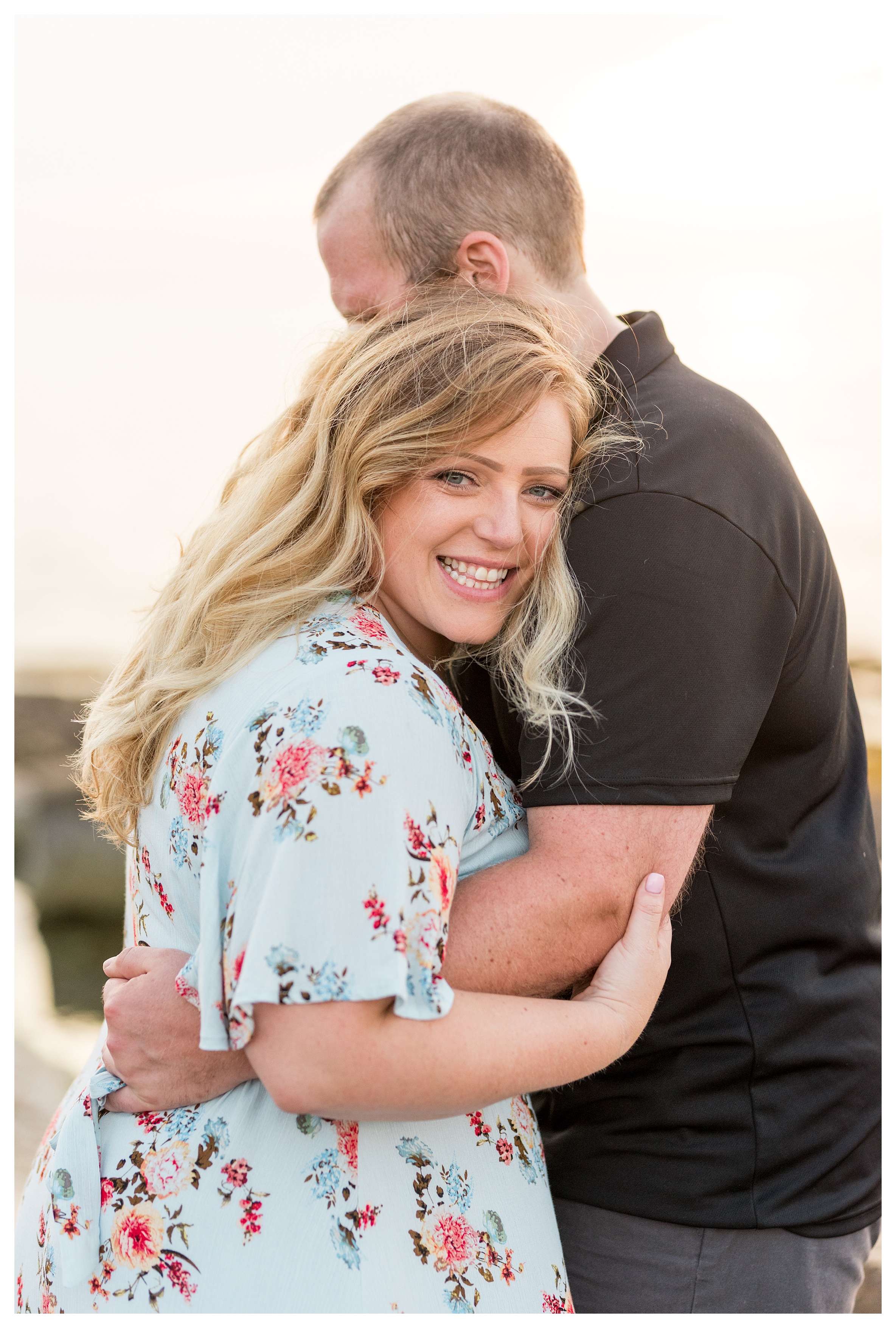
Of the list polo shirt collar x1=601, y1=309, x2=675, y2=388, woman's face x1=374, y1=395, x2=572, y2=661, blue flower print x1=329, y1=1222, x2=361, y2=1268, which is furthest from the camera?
polo shirt collar x1=601, y1=309, x2=675, y2=388

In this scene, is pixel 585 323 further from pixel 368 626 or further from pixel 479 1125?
pixel 479 1125

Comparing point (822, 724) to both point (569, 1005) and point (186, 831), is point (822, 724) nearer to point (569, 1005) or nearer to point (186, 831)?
point (569, 1005)


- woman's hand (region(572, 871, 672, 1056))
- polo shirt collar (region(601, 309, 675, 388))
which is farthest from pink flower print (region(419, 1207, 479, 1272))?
polo shirt collar (region(601, 309, 675, 388))

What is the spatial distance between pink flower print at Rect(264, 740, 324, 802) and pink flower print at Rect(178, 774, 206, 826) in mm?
177

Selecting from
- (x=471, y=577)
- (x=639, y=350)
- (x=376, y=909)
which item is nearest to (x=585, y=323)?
(x=639, y=350)

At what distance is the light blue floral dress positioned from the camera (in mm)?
1233

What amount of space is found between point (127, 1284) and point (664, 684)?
3.57 ft

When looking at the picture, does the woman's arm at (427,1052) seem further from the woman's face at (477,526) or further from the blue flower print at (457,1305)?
the woman's face at (477,526)

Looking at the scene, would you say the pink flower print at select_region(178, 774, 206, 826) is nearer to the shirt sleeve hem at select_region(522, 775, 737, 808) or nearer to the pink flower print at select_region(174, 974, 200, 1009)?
the pink flower print at select_region(174, 974, 200, 1009)

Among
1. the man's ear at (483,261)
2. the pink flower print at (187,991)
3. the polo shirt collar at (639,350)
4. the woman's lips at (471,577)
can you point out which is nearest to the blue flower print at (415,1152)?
the pink flower print at (187,991)

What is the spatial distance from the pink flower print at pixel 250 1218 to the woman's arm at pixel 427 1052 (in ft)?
0.63

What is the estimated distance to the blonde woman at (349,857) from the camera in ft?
4.08

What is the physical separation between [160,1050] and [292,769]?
0.51 meters

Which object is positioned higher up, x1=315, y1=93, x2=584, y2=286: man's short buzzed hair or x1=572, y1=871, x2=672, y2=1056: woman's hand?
x1=315, y1=93, x2=584, y2=286: man's short buzzed hair
